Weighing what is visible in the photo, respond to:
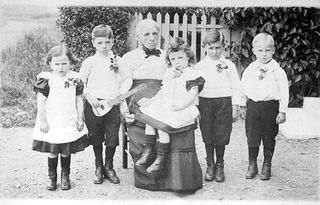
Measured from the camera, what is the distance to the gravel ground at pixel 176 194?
3.21 metres

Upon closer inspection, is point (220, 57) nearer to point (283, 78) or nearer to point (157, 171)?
point (283, 78)

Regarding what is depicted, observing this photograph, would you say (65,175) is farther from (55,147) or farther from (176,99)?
(176,99)

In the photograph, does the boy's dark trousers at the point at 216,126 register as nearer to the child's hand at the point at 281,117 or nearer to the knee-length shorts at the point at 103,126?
the child's hand at the point at 281,117

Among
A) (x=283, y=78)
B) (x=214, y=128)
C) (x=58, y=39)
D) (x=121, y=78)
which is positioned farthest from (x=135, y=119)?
(x=58, y=39)

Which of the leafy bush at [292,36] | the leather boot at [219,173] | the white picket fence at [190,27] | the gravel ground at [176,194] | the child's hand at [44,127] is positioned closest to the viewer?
the child's hand at [44,127]

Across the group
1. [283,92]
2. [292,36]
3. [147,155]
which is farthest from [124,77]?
[292,36]

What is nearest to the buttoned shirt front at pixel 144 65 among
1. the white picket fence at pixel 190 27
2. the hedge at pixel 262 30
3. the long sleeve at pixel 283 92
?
the long sleeve at pixel 283 92

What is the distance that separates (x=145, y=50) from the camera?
3383mm

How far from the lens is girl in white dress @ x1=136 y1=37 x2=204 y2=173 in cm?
315

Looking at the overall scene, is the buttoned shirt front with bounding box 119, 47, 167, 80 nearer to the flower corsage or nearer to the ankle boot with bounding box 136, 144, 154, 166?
the flower corsage

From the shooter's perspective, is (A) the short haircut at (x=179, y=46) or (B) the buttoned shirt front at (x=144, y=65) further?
(B) the buttoned shirt front at (x=144, y=65)

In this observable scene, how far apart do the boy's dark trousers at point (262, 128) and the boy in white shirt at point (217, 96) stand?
129 millimetres

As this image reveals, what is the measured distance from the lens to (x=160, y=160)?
315 centimetres

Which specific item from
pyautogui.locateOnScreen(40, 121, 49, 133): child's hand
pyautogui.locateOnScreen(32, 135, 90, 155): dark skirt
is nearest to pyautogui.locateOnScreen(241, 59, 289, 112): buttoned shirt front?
pyautogui.locateOnScreen(32, 135, 90, 155): dark skirt
